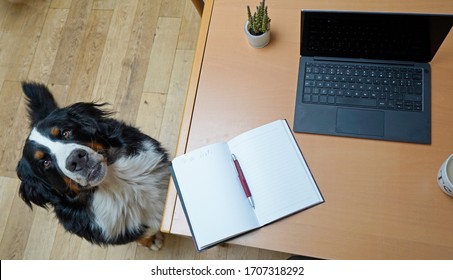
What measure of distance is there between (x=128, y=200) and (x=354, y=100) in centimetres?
85

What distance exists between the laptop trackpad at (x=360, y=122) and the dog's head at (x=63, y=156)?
751 millimetres

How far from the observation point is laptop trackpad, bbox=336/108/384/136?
0.90 m

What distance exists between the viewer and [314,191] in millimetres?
876

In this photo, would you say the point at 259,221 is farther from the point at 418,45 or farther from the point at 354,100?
the point at 418,45

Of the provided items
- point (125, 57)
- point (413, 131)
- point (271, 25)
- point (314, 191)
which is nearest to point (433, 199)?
point (413, 131)

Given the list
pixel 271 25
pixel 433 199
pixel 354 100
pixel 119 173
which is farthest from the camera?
pixel 119 173

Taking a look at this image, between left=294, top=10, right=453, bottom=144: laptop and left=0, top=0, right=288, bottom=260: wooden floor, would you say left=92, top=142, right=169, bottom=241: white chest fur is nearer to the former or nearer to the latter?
left=0, top=0, right=288, bottom=260: wooden floor

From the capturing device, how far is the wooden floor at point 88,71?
5.73 feet

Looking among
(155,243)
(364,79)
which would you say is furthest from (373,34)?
(155,243)

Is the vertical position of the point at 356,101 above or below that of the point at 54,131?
above

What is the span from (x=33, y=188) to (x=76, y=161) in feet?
0.83

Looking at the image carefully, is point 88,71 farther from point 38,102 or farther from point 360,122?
point 360,122

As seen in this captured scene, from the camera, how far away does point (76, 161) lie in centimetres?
107

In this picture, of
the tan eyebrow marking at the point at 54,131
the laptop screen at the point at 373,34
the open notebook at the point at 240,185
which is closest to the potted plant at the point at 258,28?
the laptop screen at the point at 373,34
